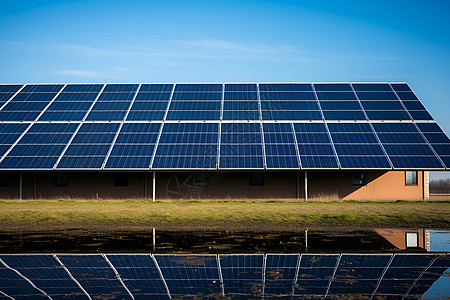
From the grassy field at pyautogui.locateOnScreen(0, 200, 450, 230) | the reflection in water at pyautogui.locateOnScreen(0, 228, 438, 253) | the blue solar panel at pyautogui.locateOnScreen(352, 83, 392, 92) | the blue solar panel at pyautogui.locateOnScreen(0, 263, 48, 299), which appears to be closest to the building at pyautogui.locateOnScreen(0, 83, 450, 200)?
the blue solar panel at pyautogui.locateOnScreen(352, 83, 392, 92)

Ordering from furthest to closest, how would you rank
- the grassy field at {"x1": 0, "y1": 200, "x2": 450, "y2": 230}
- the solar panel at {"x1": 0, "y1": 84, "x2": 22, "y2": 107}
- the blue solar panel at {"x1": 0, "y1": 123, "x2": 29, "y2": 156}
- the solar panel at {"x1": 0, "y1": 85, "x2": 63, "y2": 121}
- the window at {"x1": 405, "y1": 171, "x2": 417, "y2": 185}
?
the solar panel at {"x1": 0, "y1": 84, "x2": 22, "y2": 107}, the solar panel at {"x1": 0, "y1": 85, "x2": 63, "y2": 121}, the window at {"x1": 405, "y1": 171, "x2": 417, "y2": 185}, the blue solar panel at {"x1": 0, "y1": 123, "x2": 29, "y2": 156}, the grassy field at {"x1": 0, "y1": 200, "x2": 450, "y2": 230}

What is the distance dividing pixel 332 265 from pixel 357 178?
2059cm

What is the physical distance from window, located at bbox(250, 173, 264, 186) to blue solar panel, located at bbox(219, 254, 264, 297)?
1847cm

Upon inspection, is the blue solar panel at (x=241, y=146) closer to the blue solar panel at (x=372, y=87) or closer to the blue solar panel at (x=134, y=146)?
the blue solar panel at (x=134, y=146)

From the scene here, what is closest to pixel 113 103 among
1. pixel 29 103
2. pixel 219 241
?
pixel 29 103

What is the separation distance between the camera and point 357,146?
94.8 ft

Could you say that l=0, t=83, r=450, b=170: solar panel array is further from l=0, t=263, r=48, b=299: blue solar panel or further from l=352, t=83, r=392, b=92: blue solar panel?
l=0, t=263, r=48, b=299: blue solar panel

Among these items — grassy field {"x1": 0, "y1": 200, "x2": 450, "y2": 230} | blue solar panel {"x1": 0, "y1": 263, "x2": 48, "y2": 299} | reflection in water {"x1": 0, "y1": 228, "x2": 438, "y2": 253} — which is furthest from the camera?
grassy field {"x1": 0, "y1": 200, "x2": 450, "y2": 230}

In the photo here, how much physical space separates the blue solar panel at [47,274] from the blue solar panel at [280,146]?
1793 cm

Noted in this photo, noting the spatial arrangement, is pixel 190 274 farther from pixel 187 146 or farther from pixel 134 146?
pixel 134 146

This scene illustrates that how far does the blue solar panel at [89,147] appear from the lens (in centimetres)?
2738

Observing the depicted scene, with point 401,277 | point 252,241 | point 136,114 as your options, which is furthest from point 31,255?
point 136,114

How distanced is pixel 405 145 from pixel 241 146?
10267 mm

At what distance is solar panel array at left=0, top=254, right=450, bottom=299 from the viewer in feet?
24.4
